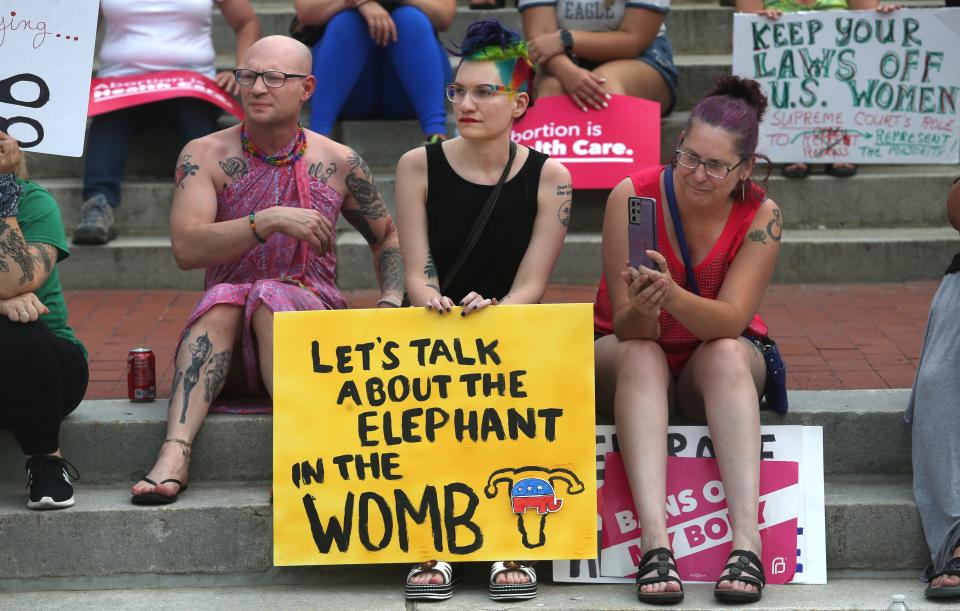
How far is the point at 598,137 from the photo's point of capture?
645cm

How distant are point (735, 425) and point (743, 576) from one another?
43cm

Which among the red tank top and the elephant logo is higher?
the red tank top

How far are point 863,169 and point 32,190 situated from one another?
4281 mm

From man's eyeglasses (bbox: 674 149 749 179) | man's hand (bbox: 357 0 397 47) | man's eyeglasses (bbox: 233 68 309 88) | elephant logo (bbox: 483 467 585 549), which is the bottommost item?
elephant logo (bbox: 483 467 585 549)

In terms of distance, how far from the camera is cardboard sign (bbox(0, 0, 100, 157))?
441cm

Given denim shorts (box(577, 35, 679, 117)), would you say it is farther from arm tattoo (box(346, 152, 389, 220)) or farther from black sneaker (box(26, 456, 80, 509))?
black sneaker (box(26, 456, 80, 509))

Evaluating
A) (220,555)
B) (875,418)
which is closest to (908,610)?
(875,418)

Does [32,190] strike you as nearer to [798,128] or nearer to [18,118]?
[18,118]

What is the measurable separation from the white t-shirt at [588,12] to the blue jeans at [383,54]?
1.82 feet

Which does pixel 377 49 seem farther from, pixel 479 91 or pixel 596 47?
pixel 479 91

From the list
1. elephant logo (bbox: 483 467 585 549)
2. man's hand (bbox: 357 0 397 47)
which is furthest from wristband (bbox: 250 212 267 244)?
man's hand (bbox: 357 0 397 47)

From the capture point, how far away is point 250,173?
4.59 metres

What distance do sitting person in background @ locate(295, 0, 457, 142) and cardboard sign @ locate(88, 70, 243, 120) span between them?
0.50 meters

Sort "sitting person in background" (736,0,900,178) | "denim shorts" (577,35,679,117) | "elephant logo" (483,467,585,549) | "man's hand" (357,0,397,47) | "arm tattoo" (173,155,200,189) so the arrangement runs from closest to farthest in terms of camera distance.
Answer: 1. "elephant logo" (483,467,585,549)
2. "arm tattoo" (173,155,200,189)
3. "man's hand" (357,0,397,47)
4. "sitting person in background" (736,0,900,178)
5. "denim shorts" (577,35,679,117)
